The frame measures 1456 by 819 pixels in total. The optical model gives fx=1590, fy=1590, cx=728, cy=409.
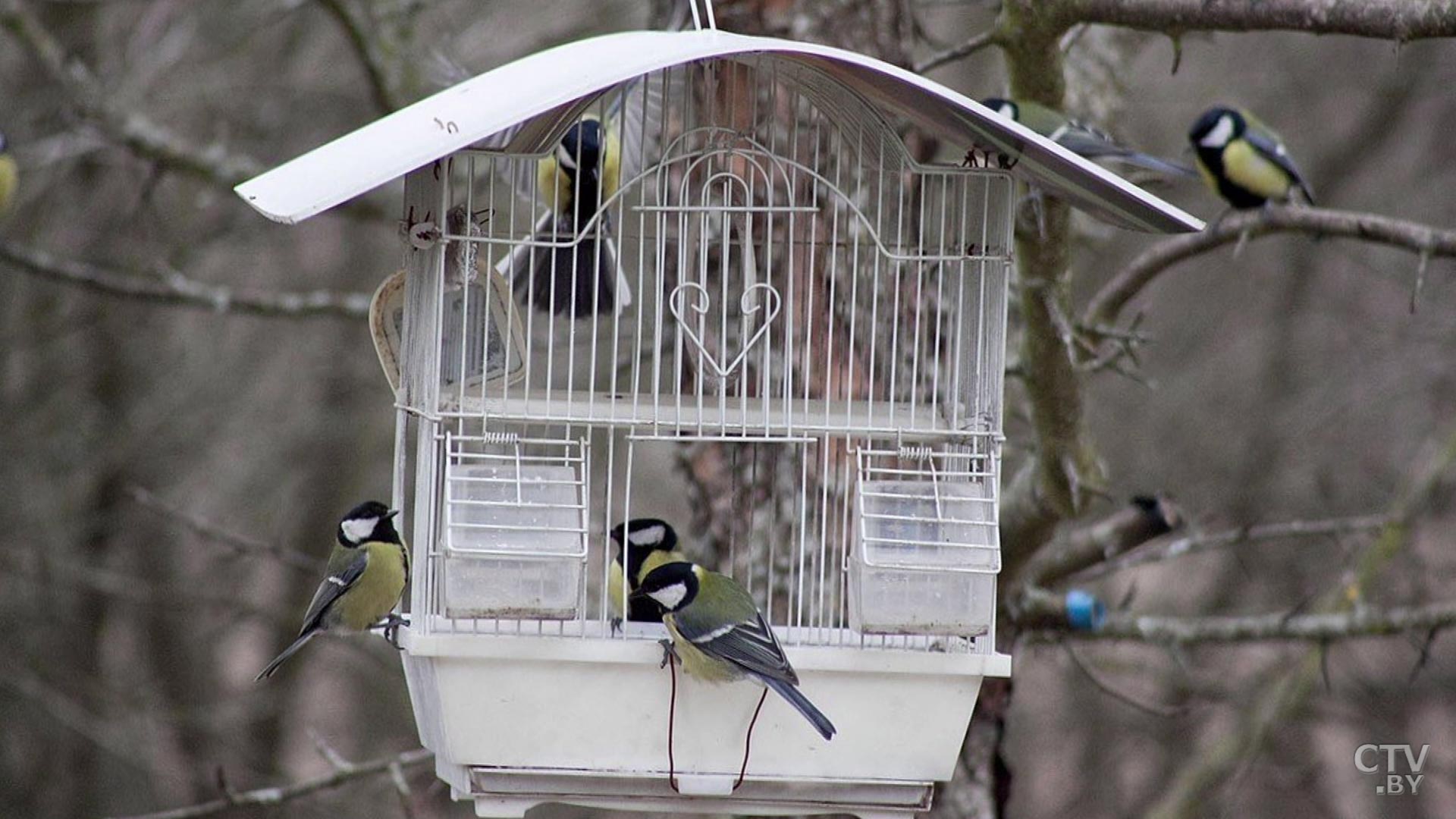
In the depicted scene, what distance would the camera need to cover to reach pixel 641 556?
12.0ft

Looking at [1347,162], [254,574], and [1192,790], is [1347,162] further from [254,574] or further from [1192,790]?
[254,574]

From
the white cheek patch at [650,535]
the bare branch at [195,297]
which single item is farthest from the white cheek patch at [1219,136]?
the white cheek patch at [650,535]

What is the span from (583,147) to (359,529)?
1114mm

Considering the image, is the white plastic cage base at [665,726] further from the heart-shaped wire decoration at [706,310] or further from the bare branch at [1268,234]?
the bare branch at [1268,234]

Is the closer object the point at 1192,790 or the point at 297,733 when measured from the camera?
the point at 1192,790

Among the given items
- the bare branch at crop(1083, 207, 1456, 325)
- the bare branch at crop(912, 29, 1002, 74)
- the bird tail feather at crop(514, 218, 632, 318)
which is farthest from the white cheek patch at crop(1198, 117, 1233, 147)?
the bird tail feather at crop(514, 218, 632, 318)

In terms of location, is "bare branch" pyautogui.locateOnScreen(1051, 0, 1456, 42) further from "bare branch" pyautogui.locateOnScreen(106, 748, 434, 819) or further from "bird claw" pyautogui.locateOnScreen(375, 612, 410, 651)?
"bare branch" pyautogui.locateOnScreen(106, 748, 434, 819)

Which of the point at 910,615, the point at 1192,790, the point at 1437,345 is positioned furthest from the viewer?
the point at 1437,345

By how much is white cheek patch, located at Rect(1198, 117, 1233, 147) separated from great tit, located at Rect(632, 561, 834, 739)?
12.0 feet

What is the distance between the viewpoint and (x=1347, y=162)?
8.52m

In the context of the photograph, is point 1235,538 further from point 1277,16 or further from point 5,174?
point 5,174

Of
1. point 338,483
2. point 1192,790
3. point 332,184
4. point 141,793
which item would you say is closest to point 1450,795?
point 1192,790

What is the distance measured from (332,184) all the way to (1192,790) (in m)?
4.20

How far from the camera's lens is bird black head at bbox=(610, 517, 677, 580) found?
3564mm
